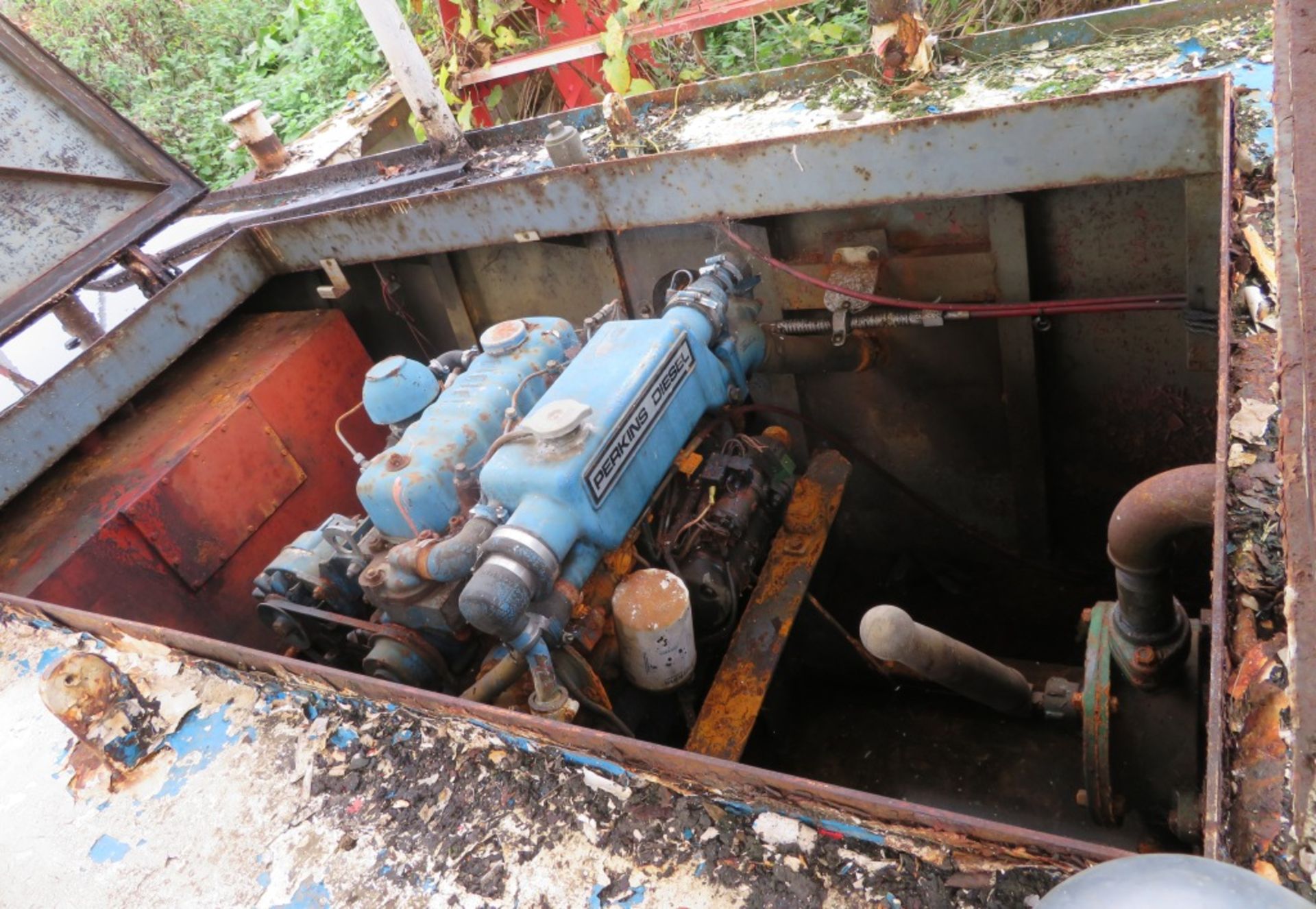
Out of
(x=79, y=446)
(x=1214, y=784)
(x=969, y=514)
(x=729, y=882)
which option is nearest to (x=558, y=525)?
(x=729, y=882)

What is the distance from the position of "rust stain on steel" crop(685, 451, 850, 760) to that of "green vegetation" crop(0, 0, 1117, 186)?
1.35m

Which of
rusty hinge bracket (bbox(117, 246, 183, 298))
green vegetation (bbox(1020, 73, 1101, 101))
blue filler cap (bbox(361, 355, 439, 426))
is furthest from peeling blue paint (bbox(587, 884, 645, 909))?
rusty hinge bracket (bbox(117, 246, 183, 298))

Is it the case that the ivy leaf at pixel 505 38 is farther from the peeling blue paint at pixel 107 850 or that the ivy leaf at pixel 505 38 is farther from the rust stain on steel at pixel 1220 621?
the peeling blue paint at pixel 107 850

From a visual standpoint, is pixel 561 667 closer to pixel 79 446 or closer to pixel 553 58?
pixel 79 446

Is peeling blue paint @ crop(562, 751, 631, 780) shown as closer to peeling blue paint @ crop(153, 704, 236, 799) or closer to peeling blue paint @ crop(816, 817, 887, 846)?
peeling blue paint @ crop(816, 817, 887, 846)

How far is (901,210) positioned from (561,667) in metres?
1.76

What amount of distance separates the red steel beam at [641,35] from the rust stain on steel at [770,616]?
2.14 m

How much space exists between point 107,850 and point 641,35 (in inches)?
149

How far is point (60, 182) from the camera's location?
319 cm

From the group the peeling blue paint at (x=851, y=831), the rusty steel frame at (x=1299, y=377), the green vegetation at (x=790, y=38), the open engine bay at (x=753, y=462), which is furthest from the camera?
the green vegetation at (x=790, y=38)

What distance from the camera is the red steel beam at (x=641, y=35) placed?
387 cm

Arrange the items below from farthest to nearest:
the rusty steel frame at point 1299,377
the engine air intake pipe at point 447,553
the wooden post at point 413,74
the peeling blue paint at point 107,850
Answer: the wooden post at point 413,74, the engine air intake pipe at point 447,553, the peeling blue paint at point 107,850, the rusty steel frame at point 1299,377

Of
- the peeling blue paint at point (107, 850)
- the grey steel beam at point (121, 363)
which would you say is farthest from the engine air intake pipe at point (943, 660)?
the grey steel beam at point (121, 363)

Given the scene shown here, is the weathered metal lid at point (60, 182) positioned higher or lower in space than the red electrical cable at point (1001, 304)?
higher
